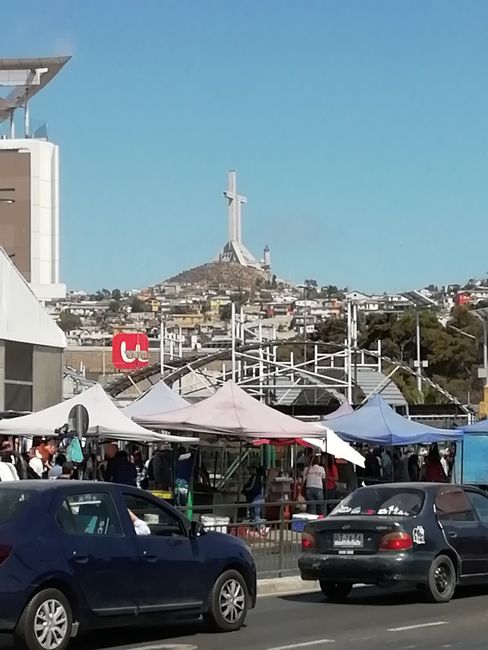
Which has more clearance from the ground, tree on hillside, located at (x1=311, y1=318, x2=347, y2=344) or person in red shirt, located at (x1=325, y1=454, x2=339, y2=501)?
tree on hillside, located at (x1=311, y1=318, x2=347, y2=344)

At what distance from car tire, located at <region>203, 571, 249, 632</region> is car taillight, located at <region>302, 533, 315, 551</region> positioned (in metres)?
2.69

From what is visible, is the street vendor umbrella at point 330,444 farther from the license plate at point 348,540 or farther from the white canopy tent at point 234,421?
the license plate at point 348,540

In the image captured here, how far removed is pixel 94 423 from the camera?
22.7m

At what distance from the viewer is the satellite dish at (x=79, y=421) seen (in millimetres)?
20594

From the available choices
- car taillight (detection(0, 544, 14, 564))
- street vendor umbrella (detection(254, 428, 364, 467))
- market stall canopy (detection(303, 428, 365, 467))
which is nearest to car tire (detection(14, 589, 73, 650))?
car taillight (detection(0, 544, 14, 564))

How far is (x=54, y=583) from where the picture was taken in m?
10.6

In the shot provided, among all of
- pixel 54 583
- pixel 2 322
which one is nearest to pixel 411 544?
pixel 54 583

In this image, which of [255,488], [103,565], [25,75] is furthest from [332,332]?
[103,565]

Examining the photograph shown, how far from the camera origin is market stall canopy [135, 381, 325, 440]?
2369 centimetres

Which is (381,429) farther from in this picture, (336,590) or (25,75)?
(25,75)

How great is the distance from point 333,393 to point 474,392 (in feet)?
109

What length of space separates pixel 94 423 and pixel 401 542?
9.10 metres

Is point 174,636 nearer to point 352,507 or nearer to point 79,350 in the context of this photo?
point 352,507

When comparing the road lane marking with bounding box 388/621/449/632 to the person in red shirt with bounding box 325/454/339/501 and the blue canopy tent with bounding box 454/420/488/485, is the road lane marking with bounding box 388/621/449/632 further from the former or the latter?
the blue canopy tent with bounding box 454/420/488/485
